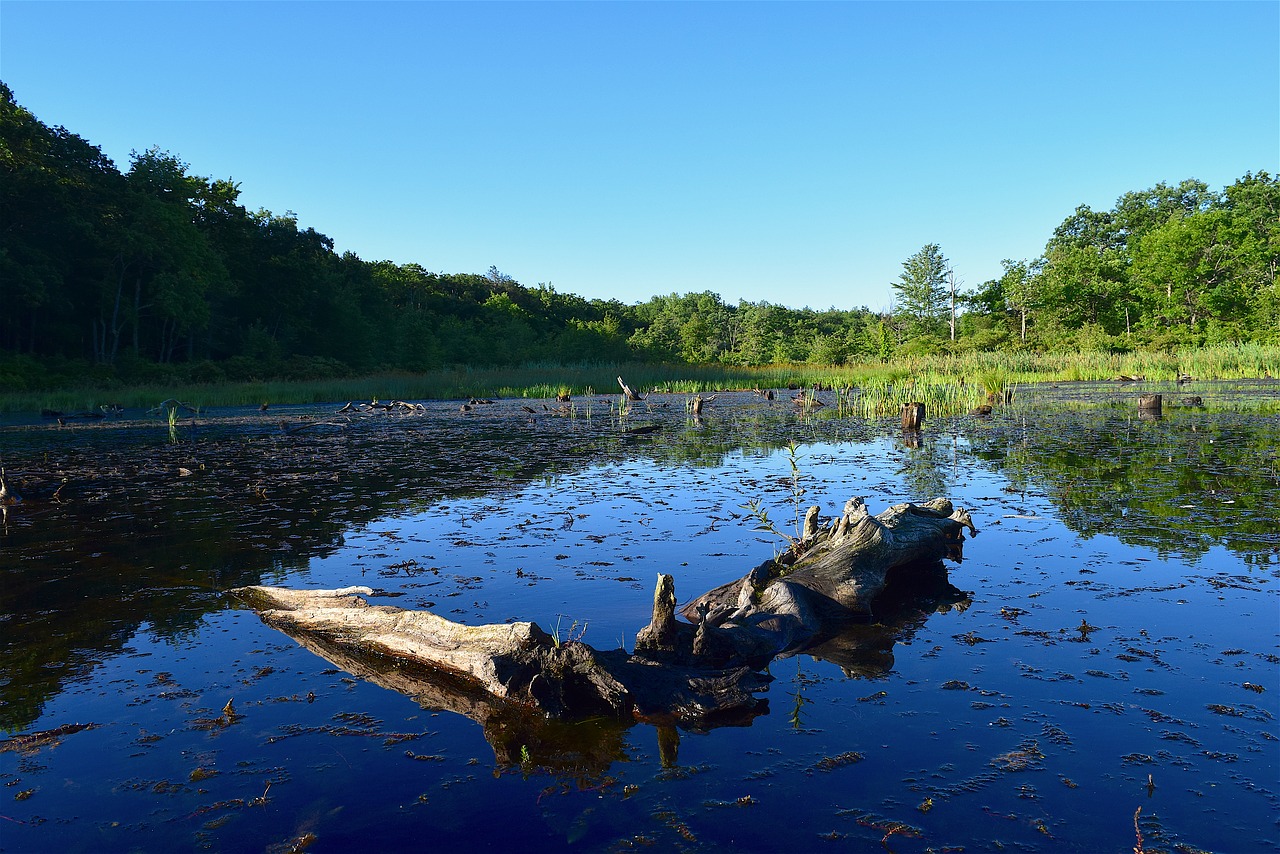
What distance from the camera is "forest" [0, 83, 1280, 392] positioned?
31516 mm

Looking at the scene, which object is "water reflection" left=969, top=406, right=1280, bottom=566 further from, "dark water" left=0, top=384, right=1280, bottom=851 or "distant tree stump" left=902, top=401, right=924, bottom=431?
"distant tree stump" left=902, top=401, right=924, bottom=431

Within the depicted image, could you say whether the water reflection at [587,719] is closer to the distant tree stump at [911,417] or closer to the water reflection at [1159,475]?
the water reflection at [1159,475]

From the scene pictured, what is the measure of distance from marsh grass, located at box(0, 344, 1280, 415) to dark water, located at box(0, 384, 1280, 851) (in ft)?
47.2

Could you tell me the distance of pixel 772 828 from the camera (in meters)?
2.31

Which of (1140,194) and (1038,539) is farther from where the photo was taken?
(1140,194)

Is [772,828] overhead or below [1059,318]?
below

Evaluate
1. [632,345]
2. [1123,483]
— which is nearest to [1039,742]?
[1123,483]

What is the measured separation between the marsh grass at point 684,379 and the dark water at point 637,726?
14.4 m

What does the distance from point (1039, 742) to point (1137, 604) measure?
1.93 meters

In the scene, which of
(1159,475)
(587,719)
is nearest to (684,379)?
(1159,475)

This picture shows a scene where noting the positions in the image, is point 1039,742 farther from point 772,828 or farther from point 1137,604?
point 1137,604

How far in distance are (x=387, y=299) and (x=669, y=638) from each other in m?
58.5

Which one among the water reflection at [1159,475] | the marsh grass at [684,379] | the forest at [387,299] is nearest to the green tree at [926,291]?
the forest at [387,299]

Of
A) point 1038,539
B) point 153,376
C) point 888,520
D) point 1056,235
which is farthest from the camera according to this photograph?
point 1056,235
